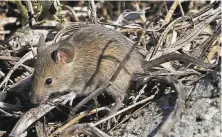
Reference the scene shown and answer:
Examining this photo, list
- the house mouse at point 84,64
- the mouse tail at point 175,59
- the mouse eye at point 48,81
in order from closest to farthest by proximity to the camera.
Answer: the mouse tail at point 175,59, the house mouse at point 84,64, the mouse eye at point 48,81

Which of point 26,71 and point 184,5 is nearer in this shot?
point 26,71

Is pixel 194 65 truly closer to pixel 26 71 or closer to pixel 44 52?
pixel 44 52

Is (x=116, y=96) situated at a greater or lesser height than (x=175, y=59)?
lesser

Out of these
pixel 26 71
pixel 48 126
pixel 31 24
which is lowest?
pixel 48 126

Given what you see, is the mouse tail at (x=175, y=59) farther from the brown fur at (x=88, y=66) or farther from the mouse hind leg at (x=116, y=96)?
the mouse hind leg at (x=116, y=96)

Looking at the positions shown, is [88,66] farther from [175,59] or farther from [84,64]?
[175,59]

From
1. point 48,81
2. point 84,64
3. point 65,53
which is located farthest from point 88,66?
point 48,81

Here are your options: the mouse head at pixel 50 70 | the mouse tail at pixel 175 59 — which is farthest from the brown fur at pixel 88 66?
the mouse tail at pixel 175 59

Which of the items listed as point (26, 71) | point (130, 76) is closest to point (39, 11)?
point (26, 71)
